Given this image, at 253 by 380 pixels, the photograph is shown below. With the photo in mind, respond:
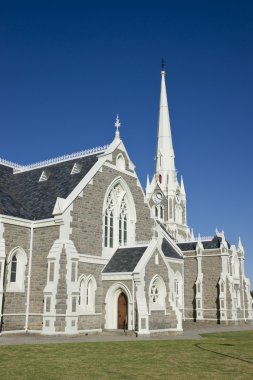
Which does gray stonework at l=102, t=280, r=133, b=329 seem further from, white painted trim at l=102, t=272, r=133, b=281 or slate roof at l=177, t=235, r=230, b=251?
slate roof at l=177, t=235, r=230, b=251

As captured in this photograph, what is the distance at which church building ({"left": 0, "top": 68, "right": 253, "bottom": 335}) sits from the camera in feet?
84.2

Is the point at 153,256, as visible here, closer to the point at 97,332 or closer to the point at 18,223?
the point at 97,332

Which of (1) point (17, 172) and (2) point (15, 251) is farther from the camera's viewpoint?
(1) point (17, 172)

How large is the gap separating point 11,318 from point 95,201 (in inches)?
352

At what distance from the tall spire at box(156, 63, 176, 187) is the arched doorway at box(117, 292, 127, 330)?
140 ft

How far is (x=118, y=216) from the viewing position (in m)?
32.2

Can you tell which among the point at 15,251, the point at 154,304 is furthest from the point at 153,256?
the point at 15,251

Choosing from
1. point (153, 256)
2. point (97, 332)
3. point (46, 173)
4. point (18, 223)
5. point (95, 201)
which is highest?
point (46, 173)

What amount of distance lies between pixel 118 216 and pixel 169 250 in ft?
38.0

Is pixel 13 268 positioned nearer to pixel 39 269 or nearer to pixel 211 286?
pixel 39 269

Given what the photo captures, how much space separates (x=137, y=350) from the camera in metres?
18.1

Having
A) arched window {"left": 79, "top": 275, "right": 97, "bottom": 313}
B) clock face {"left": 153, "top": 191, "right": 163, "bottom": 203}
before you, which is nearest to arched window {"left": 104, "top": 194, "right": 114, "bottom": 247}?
arched window {"left": 79, "top": 275, "right": 97, "bottom": 313}

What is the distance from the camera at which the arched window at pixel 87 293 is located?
2770 centimetres

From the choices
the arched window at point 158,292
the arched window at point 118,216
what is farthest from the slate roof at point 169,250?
the arched window at point 158,292
